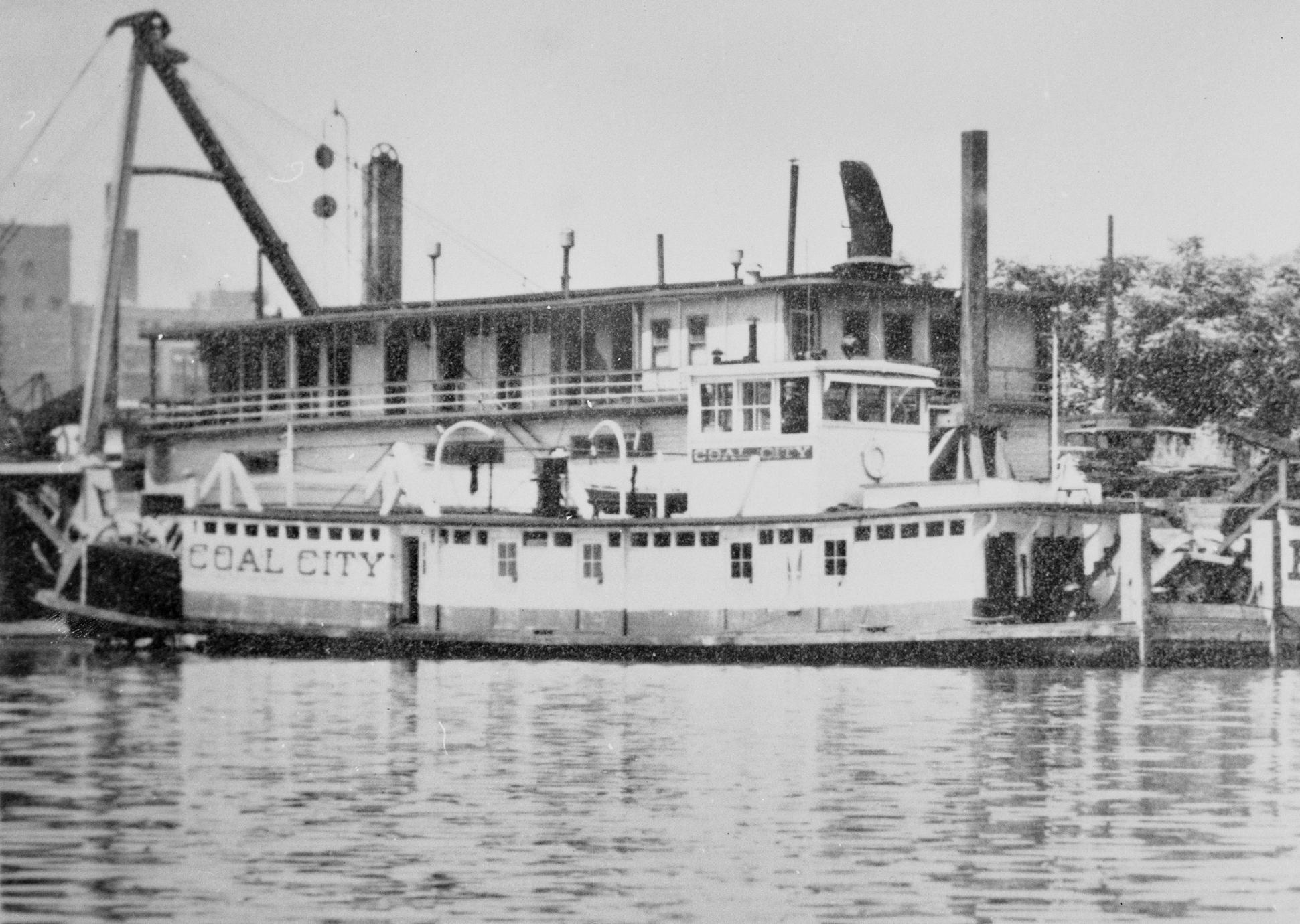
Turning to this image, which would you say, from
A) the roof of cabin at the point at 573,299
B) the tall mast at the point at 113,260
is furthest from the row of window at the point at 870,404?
the tall mast at the point at 113,260

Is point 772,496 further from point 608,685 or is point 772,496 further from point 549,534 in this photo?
point 608,685

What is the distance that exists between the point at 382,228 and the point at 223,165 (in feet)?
12.6

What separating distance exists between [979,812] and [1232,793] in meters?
2.27

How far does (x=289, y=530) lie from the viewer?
3434 cm

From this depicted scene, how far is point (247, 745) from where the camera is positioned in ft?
66.2

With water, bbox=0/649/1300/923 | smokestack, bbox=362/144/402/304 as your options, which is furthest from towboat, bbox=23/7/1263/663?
water, bbox=0/649/1300/923

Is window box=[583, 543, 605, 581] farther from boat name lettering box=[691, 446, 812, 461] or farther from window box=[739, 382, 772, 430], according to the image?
window box=[739, 382, 772, 430]

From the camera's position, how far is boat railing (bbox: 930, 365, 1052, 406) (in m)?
40.3

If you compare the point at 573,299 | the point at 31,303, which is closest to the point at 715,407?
the point at 573,299

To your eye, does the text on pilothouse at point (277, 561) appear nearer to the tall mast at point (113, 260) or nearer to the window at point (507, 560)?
the window at point (507, 560)

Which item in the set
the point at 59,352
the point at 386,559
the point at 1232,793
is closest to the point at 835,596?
the point at 386,559

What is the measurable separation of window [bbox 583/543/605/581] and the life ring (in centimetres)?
423

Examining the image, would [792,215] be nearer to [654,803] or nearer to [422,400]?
[422,400]

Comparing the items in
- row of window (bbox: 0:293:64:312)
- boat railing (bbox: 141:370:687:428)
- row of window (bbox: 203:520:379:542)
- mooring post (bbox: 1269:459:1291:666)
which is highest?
row of window (bbox: 0:293:64:312)
